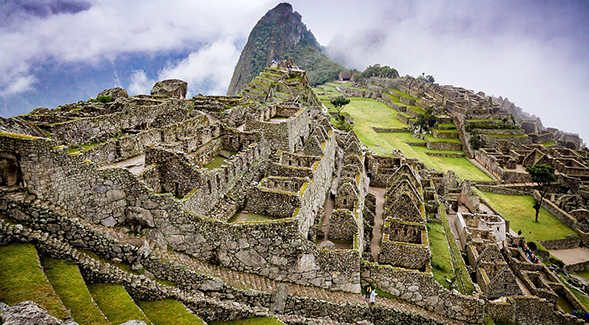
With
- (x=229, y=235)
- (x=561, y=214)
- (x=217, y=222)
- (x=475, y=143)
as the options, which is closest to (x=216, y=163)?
(x=217, y=222)

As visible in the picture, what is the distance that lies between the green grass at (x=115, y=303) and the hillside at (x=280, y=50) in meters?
109

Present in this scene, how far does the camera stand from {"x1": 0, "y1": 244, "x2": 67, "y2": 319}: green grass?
834 centimetres

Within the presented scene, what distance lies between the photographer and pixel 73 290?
9680 millimetres

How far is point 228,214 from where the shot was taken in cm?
1622

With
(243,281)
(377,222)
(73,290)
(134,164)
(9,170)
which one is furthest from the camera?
(377,222)

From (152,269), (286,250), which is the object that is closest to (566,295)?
(286,250)

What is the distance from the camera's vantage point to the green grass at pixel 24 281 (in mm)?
8344

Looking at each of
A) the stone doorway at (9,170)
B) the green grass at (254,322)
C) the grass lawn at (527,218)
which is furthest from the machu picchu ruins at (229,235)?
the grass lawn at (527,218)

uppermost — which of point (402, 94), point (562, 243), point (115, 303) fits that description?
point (402, 94)

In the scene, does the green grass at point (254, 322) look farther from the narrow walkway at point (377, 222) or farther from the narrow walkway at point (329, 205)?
the narrow walkway at point (377, 222)

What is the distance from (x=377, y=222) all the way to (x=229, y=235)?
13.1m

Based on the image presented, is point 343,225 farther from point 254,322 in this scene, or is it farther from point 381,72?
point 381,72

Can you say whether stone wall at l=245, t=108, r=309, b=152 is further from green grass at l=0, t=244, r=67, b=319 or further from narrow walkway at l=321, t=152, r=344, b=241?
green grass at l=0, t=244, r=67, b=319

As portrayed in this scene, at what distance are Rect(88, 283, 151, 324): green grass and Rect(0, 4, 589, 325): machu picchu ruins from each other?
0.05 metres
